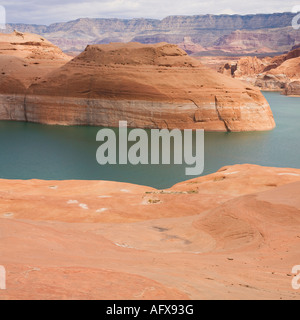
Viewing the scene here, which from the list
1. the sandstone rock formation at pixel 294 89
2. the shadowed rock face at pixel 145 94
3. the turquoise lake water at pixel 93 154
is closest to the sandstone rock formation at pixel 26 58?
the shadowed rock face at pixel 145 94

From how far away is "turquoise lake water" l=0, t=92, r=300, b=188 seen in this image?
23078mm

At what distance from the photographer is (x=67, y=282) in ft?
17.9

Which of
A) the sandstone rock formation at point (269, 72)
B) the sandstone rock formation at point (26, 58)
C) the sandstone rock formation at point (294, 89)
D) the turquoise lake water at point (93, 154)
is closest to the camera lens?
the turquoise lake water at point (93, 154)

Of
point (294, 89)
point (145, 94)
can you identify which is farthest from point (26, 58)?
point (294, 89)

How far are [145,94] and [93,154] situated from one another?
1099 cm

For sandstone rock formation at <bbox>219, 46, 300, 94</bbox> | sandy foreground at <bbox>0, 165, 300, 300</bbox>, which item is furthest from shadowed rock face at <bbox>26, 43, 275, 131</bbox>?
sandstone rock formation at <bbox>219, 46, 300, 94</bbox>

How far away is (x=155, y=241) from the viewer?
34.1 feet

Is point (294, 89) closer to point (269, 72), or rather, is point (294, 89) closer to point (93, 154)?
point (269, 72)

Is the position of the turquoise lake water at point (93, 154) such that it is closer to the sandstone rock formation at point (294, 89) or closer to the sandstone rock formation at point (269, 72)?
the sandstone rock formation at point (294, 89)

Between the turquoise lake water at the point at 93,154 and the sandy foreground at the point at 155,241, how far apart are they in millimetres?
4857

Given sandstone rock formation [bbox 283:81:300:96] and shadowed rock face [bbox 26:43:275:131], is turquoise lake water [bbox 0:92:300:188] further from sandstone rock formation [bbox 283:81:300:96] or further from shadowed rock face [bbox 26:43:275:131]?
sandstone rock formation [bbox 283:81:300:96]

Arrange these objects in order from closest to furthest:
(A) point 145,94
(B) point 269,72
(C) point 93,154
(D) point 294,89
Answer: (C) point 93,154, (A) point 145,94, (D) point 294,89, (B) point 269,72

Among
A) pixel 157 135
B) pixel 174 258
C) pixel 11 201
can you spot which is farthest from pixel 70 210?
pixel 157 135

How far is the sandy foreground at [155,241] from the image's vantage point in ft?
18.0
